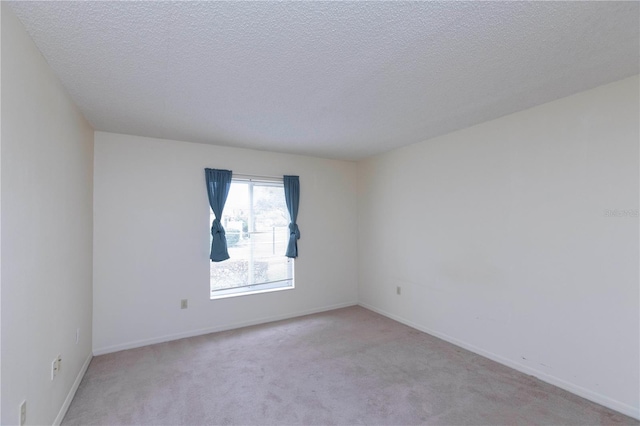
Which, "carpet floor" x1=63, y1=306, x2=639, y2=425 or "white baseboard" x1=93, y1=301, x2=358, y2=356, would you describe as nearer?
"carpet floor" x1=63, y1=306, x2=639, y2=425

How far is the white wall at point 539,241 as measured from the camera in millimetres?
2193

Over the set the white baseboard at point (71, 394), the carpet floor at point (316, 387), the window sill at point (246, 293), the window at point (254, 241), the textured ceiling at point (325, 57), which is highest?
the textured ceiling at point (325, 57)

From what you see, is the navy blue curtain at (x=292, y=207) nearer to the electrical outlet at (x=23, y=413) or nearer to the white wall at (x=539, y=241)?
the white wall at (x=539, y=241)

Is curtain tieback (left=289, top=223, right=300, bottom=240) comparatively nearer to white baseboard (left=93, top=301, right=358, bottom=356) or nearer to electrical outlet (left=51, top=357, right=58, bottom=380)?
white baseboard (left=93, top=301, right=358, bottom=356)

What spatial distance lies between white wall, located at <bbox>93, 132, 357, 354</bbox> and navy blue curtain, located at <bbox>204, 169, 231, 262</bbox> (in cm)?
10

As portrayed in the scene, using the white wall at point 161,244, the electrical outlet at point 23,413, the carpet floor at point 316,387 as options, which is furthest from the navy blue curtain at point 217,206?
the electrical outlet at point 23,413

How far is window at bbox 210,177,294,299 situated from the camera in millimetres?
3957

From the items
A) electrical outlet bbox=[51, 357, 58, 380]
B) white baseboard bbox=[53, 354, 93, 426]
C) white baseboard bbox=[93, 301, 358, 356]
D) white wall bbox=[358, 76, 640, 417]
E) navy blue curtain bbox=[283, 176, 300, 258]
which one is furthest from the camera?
navy blue curtain bbox=[283, 176, 300, 258]

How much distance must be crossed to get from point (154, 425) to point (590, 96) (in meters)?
4.02

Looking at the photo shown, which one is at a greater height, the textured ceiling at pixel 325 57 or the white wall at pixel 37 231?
the textured ceiling at pixel 325 57

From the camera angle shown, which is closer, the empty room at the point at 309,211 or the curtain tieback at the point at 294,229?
the empty room at the point at 309,211

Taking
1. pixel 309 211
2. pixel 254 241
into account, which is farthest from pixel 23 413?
pixel 309 211

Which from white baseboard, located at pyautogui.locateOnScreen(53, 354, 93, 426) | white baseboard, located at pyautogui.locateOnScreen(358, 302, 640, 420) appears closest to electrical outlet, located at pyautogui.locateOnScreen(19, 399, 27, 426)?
white baseboard, located at pyautogui.locateOnScreen(53, 354, 93, 426)

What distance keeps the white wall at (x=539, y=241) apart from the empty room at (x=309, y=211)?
17mm
